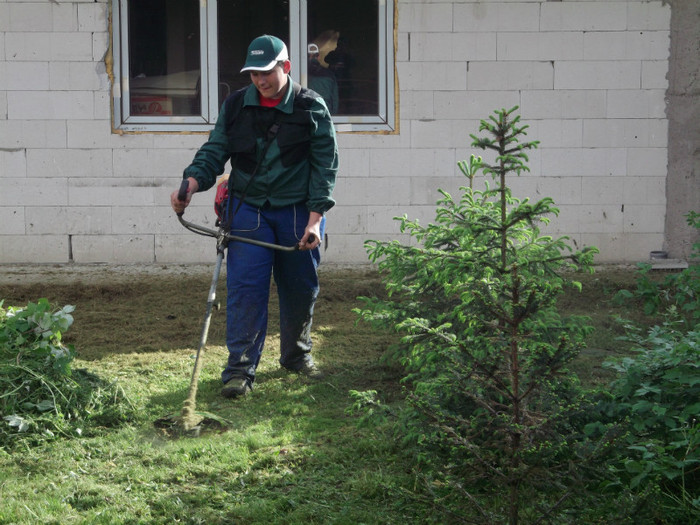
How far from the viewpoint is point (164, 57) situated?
8750mm

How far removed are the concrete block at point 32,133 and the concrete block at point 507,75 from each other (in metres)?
3.98

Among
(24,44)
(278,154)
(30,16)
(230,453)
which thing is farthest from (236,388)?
(30,16)

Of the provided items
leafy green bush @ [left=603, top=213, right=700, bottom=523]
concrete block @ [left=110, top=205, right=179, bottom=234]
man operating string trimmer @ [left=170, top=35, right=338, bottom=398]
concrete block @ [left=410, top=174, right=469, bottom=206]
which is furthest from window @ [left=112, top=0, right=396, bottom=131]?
leafy green bush @ [left=603, top=213, right=700, bottom=523]

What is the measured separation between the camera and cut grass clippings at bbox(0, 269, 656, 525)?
3.63m

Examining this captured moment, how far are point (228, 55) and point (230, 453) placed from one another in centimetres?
547

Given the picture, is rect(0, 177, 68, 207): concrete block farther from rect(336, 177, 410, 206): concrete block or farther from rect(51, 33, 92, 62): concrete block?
rect(336, 177, 410, 206): concrete block

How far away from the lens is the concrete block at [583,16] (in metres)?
8.72

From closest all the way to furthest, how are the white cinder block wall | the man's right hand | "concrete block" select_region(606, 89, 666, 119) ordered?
1. the man's right hand
2. the white cinder block wall
3. "concrete block" select_region(606, 89, 666, 119)

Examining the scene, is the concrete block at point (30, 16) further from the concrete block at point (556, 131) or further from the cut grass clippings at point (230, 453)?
the concrete block at point (556, 131)

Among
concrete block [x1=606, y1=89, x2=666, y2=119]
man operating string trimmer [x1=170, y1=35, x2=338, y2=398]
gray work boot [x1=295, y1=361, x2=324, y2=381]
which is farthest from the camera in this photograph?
concrete block [x1=606, y1=89, x2=666, y2=119]

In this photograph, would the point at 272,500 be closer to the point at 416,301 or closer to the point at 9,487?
the point at 9,487

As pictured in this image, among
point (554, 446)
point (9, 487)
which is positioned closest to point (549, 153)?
point (554, 446)

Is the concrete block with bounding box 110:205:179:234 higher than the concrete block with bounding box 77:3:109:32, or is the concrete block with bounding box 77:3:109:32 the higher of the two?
the concrete block with bounding box 77:3:109:32

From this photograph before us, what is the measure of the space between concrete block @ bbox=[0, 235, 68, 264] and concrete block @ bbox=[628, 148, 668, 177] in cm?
562
